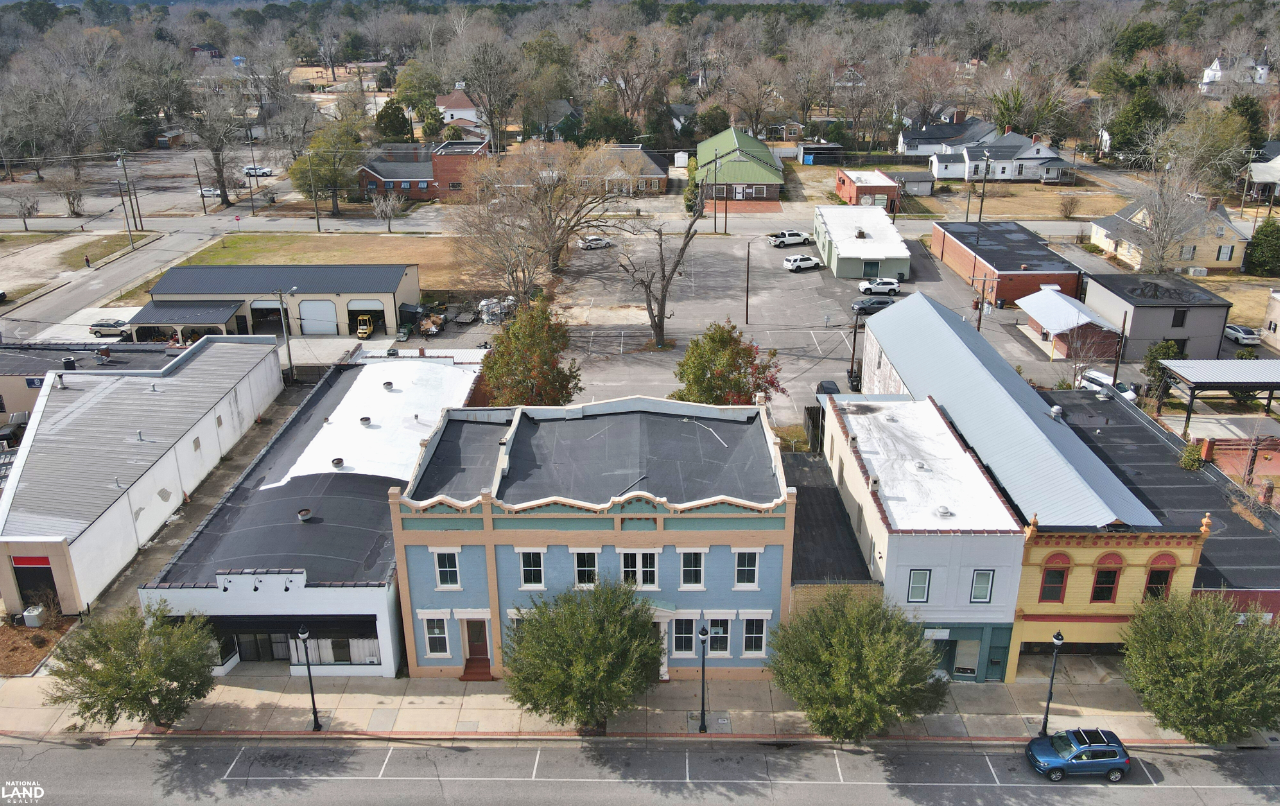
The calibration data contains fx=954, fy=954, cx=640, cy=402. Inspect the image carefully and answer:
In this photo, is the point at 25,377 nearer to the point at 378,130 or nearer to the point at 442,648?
the point at 442,648

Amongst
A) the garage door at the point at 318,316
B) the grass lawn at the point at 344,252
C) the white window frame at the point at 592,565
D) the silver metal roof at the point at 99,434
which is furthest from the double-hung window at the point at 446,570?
the grass lawn at the point at 344,252

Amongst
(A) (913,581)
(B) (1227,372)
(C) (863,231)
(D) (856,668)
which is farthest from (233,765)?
(C) (863,231)

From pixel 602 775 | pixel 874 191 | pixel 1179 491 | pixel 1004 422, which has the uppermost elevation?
pixel 1004 422

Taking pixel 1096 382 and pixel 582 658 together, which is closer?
pixel 582 658

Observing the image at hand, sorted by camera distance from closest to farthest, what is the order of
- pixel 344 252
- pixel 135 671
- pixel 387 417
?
pixel 135 671 → pixel 387 417 → pixel 344 252

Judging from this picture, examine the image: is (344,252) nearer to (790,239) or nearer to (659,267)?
(659,267)

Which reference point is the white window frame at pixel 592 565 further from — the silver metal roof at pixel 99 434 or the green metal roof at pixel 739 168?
the green metal roof at pixel 739 168

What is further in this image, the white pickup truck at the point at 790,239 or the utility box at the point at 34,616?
the white pickup truck at the point at 790,239
